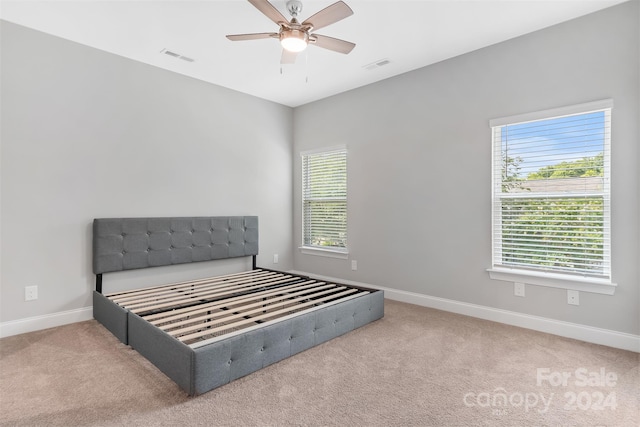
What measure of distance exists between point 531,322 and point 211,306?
280 cm

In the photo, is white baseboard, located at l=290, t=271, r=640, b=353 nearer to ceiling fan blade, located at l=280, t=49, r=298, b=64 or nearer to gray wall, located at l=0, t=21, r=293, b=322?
gray wall, located at l=0, t=21, r=293, b=322

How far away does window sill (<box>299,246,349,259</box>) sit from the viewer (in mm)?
4559

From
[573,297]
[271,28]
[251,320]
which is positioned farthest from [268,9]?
[573,297]

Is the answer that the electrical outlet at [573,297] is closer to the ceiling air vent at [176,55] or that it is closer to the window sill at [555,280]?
the window sill at [555,280]

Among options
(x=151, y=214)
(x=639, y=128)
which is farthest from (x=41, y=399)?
(x=639, y=128)

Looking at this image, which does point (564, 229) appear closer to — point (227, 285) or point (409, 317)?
point (409, 317)

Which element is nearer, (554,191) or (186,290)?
(554,191)

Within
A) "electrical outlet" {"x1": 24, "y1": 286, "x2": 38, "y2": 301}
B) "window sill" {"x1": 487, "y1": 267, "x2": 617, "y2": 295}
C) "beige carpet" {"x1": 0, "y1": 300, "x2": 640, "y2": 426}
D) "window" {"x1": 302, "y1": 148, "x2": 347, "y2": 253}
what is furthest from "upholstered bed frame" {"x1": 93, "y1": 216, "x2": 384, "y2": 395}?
"window sill" {"x1": 487, "y1": 267, "x2": 617, "y2": 295}

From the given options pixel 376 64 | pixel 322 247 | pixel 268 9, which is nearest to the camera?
pixel 268 9

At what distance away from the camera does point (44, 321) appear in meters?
3.02

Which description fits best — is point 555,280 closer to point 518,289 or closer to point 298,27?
point 518,289

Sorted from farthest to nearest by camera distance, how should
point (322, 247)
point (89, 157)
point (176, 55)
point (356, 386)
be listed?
1. point (322, 247)
2. point (176, 55)
3. point (89, 157)
4. point (356, 386)

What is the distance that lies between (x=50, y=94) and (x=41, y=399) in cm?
258

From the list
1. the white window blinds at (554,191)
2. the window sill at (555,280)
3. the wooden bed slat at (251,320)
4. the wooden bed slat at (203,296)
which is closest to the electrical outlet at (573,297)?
the window sill at (555,280)
